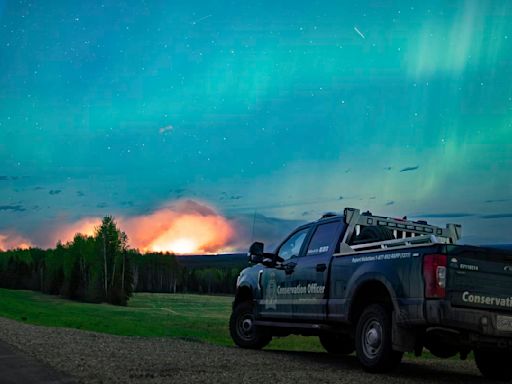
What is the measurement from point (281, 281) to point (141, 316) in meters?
54.4

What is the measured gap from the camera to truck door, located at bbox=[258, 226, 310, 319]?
1298cm

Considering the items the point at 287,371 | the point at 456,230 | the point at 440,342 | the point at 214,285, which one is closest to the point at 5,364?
the point at 287,371

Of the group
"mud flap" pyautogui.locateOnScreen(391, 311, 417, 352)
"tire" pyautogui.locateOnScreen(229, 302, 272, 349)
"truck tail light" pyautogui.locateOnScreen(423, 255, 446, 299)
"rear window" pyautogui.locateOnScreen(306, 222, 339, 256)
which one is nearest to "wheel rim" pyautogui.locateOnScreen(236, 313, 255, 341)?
"tire" pyautogui.locateOnScreen(229, 302, 272, 349)

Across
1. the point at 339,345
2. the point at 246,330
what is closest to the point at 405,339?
the point at 339,345

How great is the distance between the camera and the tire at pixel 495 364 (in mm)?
10719

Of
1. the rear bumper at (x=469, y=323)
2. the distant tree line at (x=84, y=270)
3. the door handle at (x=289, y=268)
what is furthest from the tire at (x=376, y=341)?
the distant tree line at (x=84, y=270)

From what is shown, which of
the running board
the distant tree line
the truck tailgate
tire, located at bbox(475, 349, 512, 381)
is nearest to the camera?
the truck tailgate

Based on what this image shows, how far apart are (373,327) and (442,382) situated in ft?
3.89

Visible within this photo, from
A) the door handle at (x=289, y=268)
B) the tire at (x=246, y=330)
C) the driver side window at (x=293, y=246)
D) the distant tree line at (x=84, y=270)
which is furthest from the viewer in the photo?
the distant tree line at (x=84, y=270)

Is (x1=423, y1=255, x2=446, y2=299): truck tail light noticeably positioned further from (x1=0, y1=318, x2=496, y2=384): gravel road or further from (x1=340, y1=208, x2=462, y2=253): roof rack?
(x1=340, y1=208, x2=462, y2=253): roof rack

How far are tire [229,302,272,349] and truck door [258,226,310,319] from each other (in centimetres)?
46

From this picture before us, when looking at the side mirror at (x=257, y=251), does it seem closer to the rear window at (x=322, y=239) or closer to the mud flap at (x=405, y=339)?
the rear window at (x=322, y=239)

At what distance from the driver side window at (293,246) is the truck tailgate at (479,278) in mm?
4049

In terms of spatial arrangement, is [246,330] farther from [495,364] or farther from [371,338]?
[495,364]
